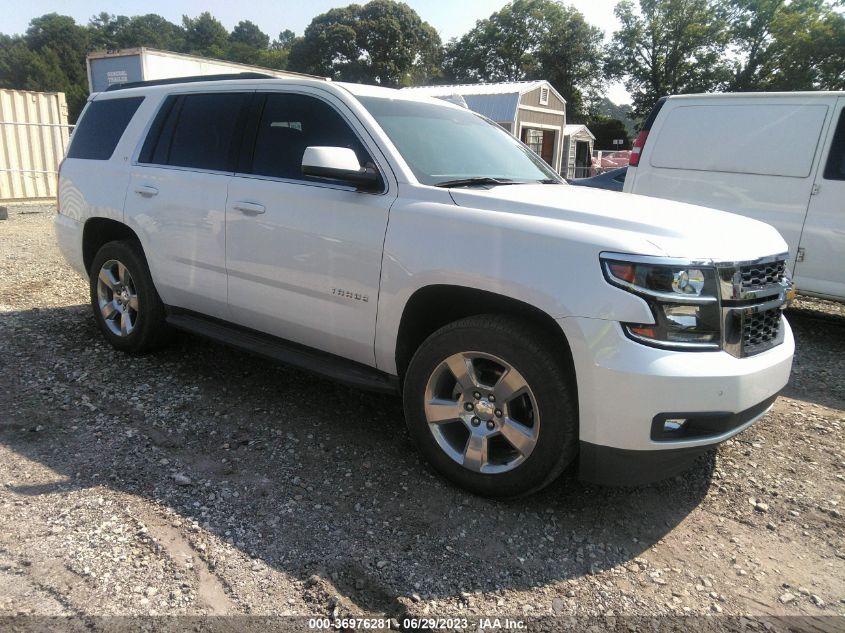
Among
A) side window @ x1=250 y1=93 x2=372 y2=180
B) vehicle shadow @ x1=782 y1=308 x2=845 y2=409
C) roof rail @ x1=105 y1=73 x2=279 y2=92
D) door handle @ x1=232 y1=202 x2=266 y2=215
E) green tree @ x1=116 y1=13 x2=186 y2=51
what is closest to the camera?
side window @ x1=250 y1=93 x2=372 y2=180

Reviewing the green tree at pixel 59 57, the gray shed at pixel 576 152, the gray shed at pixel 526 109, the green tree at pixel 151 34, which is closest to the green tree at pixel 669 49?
the gray shed at pixel 576 152

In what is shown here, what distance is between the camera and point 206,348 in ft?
16.6

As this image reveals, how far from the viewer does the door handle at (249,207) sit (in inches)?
143

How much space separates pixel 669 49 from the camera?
53750 mm

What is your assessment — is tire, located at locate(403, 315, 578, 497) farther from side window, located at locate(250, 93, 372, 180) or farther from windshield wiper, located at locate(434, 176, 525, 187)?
side window, located at locate(250, 93, 372, 180)

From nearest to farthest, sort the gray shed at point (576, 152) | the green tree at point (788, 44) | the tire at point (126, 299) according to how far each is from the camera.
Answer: the tire at point (126, 299) < the gray shed at point (576, 152) < the green tree at point (788, 44)

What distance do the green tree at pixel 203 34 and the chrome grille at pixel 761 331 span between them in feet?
401

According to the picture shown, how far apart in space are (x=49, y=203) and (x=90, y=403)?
12.4 metres

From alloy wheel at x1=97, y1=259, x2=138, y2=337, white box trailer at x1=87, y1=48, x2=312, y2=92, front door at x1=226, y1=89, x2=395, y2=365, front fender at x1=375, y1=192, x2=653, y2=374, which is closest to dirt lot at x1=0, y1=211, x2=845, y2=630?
alloy wheel at x1=97, y1=259, x2=138, y2=337

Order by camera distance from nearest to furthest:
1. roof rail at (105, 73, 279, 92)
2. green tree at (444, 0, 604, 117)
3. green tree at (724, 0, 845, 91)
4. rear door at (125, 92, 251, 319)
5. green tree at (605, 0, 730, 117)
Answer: rear door at (125, 92, 251, 319) → roof rail at (105, 73, 279, 92) → green tree at (724, 0, 845, 91) → green tree at (605, 0, 730, 117) → green tree at (444, 0, 604, 117)

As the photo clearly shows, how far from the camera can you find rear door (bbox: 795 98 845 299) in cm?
551

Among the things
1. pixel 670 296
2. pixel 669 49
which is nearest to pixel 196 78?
pixel 670 296

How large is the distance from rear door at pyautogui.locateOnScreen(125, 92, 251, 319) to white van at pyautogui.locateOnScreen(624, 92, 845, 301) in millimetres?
4468

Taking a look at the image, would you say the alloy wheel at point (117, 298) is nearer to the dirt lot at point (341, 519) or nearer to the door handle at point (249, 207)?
the dirt lot at point (341, 519)
